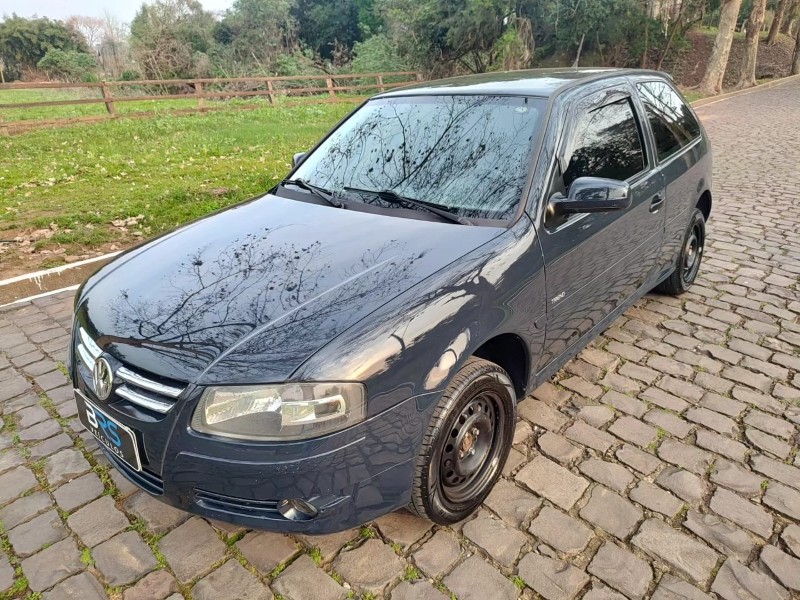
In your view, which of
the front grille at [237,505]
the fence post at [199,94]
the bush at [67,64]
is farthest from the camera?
the bush at [67,64]

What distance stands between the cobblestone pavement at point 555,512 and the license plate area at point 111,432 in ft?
1.50

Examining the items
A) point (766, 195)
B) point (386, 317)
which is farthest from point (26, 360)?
point (766, 195)

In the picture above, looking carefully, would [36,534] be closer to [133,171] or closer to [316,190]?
[316,190]

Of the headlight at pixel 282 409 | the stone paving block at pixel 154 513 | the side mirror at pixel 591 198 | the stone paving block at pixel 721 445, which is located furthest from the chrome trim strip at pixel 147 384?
the stone paving block at pixel 721 445

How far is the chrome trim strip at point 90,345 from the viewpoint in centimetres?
235

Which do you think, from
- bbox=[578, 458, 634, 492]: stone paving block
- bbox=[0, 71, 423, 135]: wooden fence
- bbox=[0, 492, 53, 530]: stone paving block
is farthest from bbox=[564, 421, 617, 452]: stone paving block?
bbox=[0, 71, 423, 135]: wooden fence

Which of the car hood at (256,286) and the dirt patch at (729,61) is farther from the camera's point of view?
the dirt patch at (729,61)

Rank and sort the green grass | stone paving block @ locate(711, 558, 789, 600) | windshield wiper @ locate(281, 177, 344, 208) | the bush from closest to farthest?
1. stone paving block @ locate(711, 558, 789, 600)
2. windshield wiper @ locate(281, 177, 344, 208)
3. the green grass
4. the bush

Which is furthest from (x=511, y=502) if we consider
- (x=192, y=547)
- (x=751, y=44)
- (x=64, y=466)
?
(x=751, y=44)

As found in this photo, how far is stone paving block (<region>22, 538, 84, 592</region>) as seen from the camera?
2.31 m

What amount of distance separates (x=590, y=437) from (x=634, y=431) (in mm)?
253

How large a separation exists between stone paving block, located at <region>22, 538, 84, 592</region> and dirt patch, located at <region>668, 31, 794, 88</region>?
3033 centimetres

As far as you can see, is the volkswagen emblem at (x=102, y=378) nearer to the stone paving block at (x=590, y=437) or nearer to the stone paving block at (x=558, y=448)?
the stone paving block at (x=558, y=448)

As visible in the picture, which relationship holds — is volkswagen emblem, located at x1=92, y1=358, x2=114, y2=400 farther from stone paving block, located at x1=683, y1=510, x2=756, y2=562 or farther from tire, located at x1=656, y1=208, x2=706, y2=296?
tire, located at x1=656, y1=208, x2=706, y2=296
